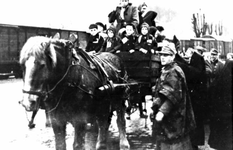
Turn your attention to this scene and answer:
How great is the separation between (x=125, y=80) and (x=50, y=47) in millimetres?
2298

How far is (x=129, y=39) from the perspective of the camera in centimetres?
630

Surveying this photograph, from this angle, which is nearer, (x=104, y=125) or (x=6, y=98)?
(x=104, y=125)

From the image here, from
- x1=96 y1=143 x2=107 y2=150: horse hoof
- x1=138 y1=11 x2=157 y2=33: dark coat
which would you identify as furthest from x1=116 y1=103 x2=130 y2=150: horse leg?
x1=138 y1=11 x2=157 y2=33: dark coat

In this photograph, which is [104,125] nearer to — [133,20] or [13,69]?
[133,20]

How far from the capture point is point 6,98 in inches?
368

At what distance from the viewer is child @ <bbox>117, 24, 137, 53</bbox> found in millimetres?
6273

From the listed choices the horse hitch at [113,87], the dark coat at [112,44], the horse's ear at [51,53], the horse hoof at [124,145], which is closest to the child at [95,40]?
the dark coat at [112,44]

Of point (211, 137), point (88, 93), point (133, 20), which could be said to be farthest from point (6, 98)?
point (211, 137)

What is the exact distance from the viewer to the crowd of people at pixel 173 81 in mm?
3891

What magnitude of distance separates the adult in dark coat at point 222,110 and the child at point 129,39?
2067 millimetres

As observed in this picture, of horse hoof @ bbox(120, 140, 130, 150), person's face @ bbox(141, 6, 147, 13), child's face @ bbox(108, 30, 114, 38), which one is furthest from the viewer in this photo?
person's face @ bbox(141, 6, 147, 13)

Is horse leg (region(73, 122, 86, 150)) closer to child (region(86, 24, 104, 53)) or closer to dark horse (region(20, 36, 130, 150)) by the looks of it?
dark horse (region(20, 36, 130, 150))

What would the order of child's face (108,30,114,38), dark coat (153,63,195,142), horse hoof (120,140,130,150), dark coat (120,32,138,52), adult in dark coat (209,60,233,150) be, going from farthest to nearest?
child's face (108,30,114,38), dark coat (120,32,138,52), horse hoof (120,140,130,150), adult in dark coat (209,60,233,150), dark coat (153,63,195,142)

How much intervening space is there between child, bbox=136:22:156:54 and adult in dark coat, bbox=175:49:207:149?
0.93m
